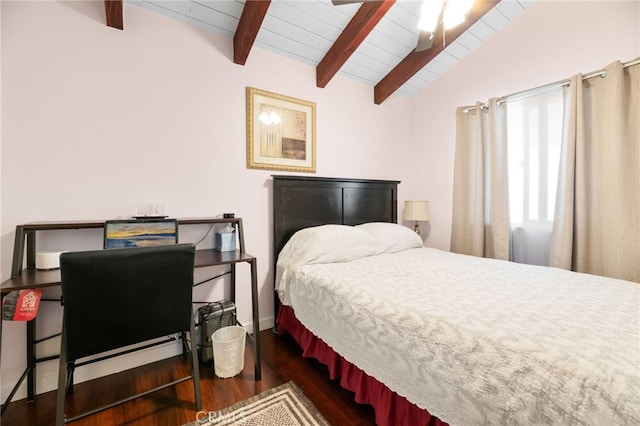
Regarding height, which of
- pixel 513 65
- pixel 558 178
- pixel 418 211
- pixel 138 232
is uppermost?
pixel 513 65

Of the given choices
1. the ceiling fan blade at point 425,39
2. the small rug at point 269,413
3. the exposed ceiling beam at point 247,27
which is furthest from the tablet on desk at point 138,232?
the ceiling fan blade at point 425,39

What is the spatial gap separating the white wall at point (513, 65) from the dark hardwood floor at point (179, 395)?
226 cm

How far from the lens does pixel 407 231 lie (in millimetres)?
2756

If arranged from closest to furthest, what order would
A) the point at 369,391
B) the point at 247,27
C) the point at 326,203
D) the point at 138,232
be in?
1. the point at 369,391
2. the point at 138,232
3. the point at 247,27
4. the point at 326,203

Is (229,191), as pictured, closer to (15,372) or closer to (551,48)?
(15,372)

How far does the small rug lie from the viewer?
1390 millimetres

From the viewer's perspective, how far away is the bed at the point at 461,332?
79 centimetres

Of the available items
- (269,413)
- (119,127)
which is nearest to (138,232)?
(119,127)

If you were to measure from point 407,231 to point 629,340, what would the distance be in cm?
185

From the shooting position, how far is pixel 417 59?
8.72 feet

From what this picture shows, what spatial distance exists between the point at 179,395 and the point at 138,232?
1.03 metres

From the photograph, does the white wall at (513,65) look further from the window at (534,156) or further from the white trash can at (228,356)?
the white trash can at (228,356)

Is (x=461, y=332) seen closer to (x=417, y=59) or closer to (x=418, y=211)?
(x=418, y=211)

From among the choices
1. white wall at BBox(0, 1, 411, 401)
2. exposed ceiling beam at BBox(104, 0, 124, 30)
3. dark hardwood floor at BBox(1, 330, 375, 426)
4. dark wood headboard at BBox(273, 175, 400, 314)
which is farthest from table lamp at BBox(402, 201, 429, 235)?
exposed ceiling beam at BBox(104, 0, 124, 30)
